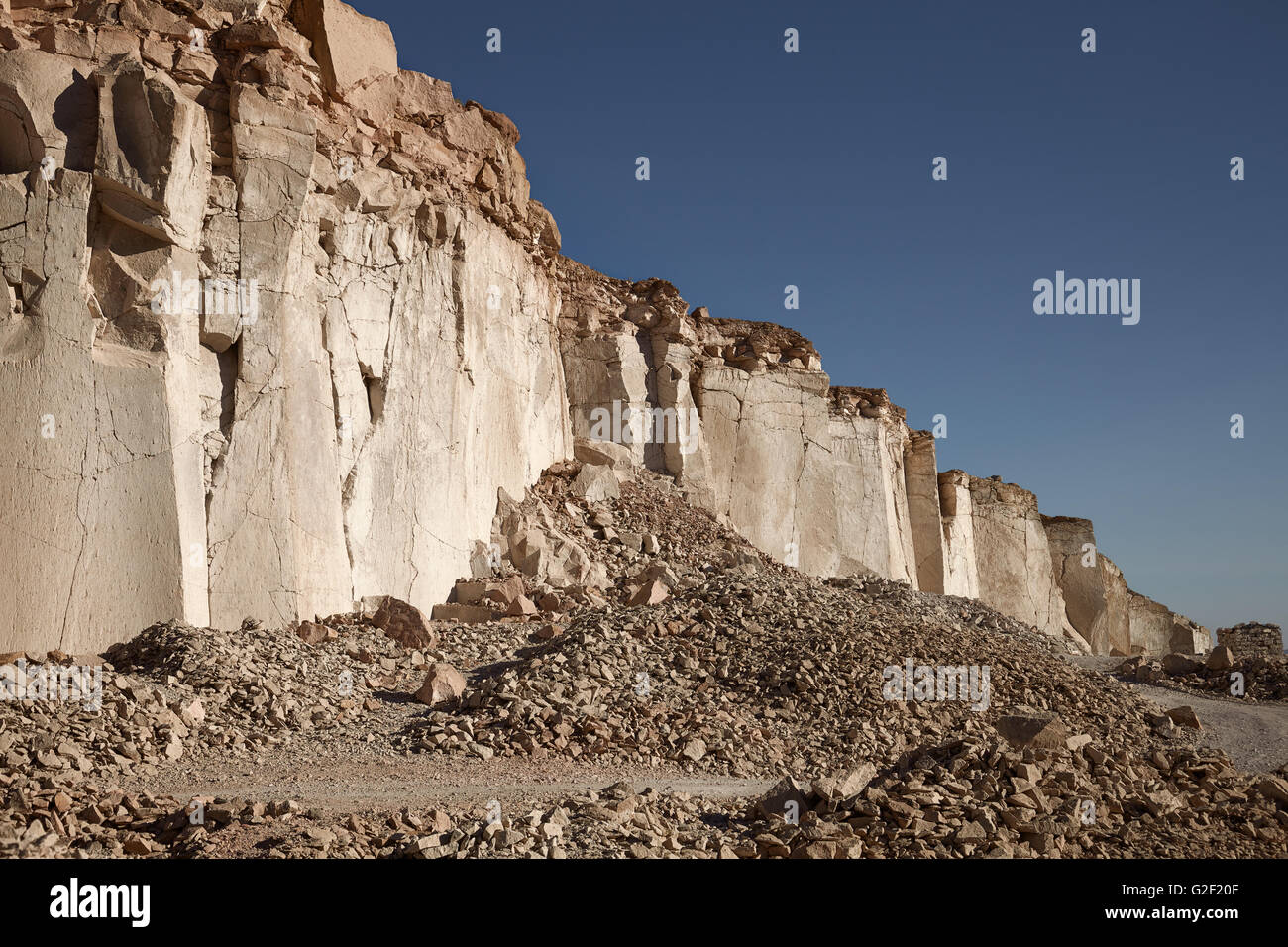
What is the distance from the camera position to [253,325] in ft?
37.9

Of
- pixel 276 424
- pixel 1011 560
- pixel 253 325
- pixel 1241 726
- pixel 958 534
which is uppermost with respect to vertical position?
pixel 253 325

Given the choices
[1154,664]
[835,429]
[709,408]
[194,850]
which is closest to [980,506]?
[835,429]

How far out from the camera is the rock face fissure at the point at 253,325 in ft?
32.8

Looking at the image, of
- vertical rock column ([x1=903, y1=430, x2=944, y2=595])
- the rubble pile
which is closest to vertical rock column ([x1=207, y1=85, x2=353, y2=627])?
the rubble pile

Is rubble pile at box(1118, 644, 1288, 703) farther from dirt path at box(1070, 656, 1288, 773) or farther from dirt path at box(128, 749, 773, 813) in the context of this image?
dirt path at box(128, 749, 773, 813)

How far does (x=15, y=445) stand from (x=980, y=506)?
27.2 m

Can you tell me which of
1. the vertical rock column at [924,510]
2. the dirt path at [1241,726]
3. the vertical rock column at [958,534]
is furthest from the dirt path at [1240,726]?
the vertical rock column at [958,534]

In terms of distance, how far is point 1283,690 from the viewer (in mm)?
14234

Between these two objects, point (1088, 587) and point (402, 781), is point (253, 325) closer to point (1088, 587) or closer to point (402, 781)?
point (402, 781)

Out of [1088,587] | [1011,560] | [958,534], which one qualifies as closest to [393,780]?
[958,534]

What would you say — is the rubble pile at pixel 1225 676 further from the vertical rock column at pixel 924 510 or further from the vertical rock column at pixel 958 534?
the vertical rock column at pixel 958 534

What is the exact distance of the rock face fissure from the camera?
999 centimetres

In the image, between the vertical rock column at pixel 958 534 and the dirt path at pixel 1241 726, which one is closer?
the dirt path at pixel 1241 726
